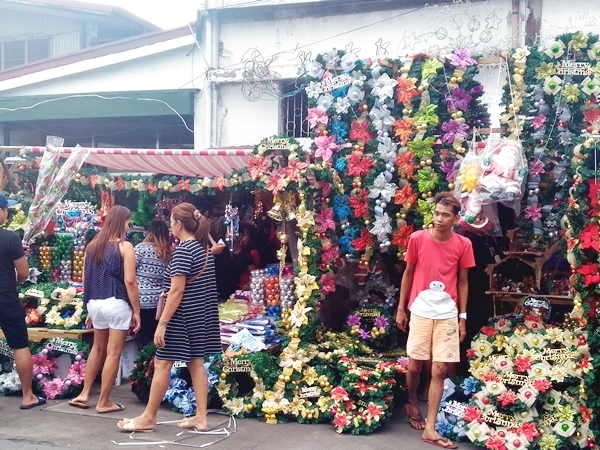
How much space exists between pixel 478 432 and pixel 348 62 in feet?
11.7

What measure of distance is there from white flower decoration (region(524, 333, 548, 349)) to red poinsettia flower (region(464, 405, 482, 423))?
816 mm

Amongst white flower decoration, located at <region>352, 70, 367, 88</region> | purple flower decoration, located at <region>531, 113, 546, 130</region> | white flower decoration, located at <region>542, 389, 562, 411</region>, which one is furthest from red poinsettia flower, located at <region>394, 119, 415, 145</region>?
white flower decoration, located at <region>542, 389, 562, 411</region>

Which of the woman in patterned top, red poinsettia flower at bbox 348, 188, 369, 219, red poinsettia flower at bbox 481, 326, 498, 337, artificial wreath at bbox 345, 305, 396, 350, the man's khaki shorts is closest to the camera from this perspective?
the man's khaki shorts

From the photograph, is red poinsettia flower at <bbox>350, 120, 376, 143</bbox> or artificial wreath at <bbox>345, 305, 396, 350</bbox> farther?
artificial wreath at <bbox>345, 305, 396, 350</bbox>

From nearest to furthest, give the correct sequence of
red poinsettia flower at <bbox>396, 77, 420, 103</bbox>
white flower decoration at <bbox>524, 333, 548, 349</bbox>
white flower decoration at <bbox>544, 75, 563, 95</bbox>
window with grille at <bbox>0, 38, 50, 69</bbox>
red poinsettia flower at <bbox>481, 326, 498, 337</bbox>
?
white flower decoration at <bbox>524, 333, 548, 349</bbox> < white flower decoration at <bbox>544, 75, 563, 95</bbox> < red poinsettia flower at <bbox>481, 326, 498, 337</bbox> < red poinsettia flower at <bbox>396, 77, 420, 103</bbox> < window with grille at <bbox>0, 38, 50, 69</bbox>

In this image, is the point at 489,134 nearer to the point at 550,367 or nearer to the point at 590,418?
the point at 550,367

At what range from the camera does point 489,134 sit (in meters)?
5.94

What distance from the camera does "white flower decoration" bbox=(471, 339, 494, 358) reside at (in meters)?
5.63

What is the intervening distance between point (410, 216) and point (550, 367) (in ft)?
6.29

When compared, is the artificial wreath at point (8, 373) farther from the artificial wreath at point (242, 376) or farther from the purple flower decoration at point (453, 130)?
the purple flower decoration at point (453, 130)

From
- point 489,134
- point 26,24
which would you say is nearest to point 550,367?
point 489,134

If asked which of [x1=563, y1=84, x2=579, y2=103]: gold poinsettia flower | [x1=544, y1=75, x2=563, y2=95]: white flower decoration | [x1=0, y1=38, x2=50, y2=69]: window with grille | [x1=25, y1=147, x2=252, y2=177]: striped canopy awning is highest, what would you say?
[x1=0, y1=38, x2=50, y2=69]: window with grille

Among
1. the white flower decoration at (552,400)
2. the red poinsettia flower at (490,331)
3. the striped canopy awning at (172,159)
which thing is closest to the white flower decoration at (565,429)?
the white flower decoration at (552,400)

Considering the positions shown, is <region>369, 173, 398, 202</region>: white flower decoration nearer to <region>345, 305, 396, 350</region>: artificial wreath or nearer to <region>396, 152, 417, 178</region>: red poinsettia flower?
<region>396, 152, 417, 178</region>: red poinsettia flower
